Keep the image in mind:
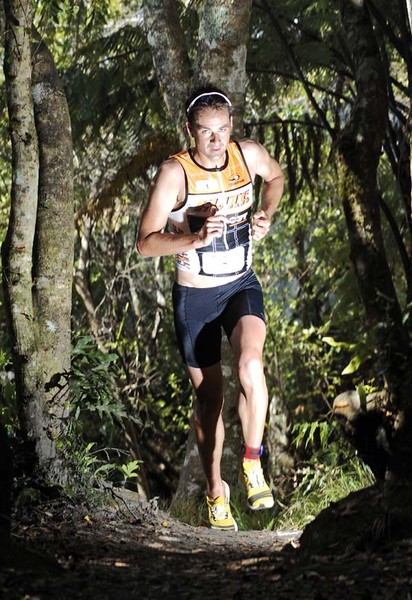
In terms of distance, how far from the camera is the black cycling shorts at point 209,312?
6.77 meters

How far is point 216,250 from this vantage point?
668cm

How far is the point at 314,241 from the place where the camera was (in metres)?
18.5

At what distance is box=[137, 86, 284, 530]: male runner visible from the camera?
6.47 m

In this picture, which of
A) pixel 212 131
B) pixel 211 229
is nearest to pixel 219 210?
pixel 212 131

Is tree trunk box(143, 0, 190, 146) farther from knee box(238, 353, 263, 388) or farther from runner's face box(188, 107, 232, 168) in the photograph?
knee box(238, 353, 263, 388)

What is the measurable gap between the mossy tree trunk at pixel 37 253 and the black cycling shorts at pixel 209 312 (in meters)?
0.77

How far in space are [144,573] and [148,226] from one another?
2274 mm

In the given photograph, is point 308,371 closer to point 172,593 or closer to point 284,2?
point 284,2

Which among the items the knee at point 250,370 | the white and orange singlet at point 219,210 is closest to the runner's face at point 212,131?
the white and orange singlet at point 219,210

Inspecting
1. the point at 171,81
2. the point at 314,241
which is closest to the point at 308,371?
the point at 314,241

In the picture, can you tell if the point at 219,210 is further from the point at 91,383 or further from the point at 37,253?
the point at 91,383

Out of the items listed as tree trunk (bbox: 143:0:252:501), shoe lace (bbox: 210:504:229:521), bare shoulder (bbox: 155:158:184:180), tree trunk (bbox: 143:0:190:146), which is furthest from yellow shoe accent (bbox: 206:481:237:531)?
tree trunk (bbox: 143:0:190:146)

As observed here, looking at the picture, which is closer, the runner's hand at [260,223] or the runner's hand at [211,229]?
the runner's hand at [211,229]

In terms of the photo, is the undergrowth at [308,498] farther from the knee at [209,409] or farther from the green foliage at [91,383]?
the green foliage at [91,383]
